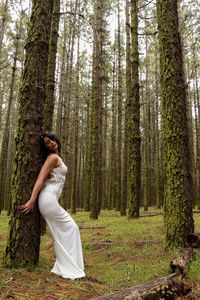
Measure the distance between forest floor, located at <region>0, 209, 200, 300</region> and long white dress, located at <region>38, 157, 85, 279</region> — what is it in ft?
0.70

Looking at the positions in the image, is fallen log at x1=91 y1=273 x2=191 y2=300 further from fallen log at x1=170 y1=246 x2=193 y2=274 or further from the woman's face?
the woman's face

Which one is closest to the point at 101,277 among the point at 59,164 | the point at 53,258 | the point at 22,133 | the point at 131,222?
the point at 53,258

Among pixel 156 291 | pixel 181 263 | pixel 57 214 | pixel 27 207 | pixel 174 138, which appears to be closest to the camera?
pixel 156 291

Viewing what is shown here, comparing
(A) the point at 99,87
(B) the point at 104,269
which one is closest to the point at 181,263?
(B) the point at 104,269

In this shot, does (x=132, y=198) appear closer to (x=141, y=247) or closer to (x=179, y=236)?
(x=141, y=247)

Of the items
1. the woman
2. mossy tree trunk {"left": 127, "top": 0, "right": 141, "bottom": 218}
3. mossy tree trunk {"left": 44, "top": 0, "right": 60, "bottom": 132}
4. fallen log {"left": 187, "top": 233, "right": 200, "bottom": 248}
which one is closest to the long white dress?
the woman

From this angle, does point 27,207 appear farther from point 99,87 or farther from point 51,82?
point 99,87

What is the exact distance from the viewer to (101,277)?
16.8 ft

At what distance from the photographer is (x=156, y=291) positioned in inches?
136

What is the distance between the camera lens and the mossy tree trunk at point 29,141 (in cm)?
440

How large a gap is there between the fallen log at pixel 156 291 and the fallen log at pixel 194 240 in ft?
6.13

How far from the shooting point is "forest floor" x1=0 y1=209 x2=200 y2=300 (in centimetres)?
373

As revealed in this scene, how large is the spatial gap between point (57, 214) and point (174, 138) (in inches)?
107

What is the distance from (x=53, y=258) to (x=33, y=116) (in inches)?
115
